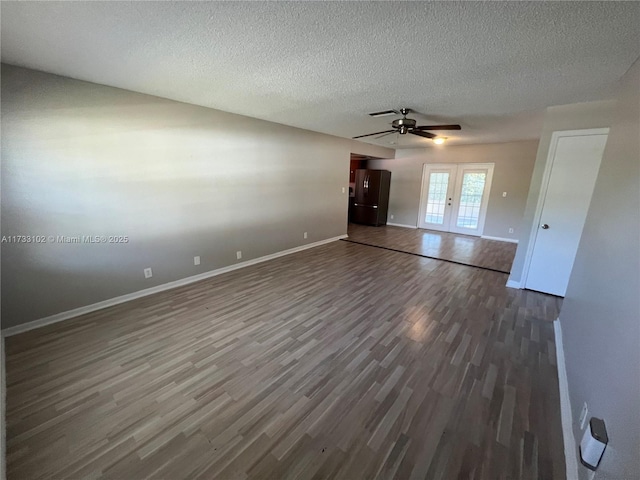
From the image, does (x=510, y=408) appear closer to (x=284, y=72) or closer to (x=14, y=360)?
(x=284, y=72)

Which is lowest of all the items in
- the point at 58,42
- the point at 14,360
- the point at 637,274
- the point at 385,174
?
the point at 14,360

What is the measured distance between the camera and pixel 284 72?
2.33 metres

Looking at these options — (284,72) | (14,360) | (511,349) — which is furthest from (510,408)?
(14,360)

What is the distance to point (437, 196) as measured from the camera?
7684mm

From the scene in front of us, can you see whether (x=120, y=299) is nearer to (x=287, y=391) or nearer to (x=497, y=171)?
(x=287, y=391)

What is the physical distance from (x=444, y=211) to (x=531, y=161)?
2267mm

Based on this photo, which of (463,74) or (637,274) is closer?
(637,274)

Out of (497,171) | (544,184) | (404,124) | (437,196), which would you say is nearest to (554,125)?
(544,184)

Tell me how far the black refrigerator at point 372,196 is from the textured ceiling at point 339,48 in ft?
16.1

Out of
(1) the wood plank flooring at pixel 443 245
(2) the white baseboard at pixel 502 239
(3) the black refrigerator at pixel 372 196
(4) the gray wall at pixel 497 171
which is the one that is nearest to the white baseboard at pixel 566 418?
(1) the wood plank flooring at pixel 443 245

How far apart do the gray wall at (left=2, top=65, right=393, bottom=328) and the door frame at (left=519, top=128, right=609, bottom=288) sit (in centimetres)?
394

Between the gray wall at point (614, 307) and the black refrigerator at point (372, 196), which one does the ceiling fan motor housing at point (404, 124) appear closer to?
the gray wall at point (614, 307)

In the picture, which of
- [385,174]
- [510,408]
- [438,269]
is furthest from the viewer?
[385,174]

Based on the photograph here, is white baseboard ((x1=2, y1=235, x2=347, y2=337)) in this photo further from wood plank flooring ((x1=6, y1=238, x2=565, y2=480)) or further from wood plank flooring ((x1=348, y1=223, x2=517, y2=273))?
wood plank flooring ((x1=348, y1=223, x2=517, y2=273))
